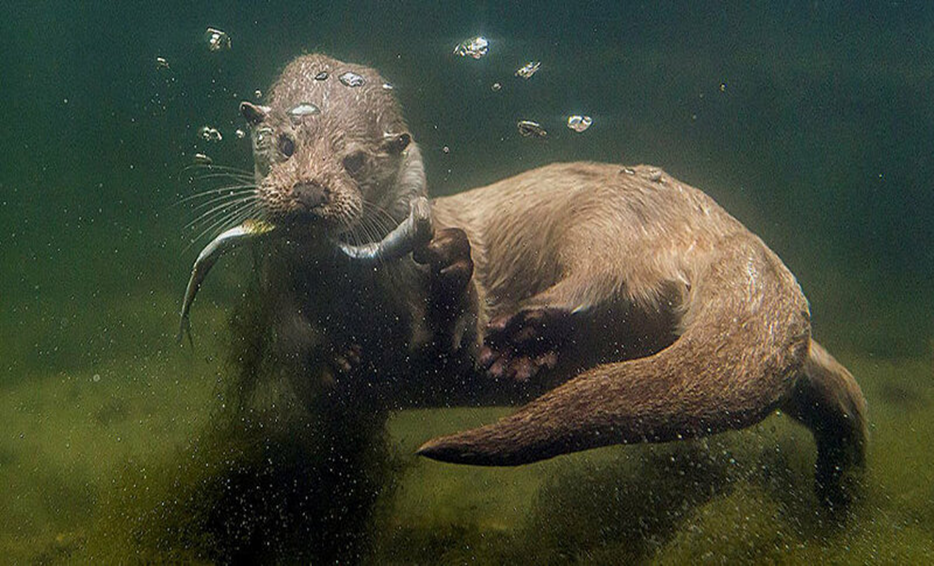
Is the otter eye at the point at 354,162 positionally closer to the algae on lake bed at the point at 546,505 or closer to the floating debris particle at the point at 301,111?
the floating debris particle at the point at 301,111

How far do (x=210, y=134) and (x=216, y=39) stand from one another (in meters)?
2.55

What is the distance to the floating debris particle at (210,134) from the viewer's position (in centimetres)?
510

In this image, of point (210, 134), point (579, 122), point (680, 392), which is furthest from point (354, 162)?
point (579, 122)

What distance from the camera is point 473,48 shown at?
6105 mm

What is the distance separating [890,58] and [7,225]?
59.3ft

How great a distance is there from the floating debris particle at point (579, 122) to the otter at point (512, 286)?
296cm

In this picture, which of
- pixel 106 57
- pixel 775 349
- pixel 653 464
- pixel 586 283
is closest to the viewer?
pixel 775 349

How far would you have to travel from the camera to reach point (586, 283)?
2.61 metres

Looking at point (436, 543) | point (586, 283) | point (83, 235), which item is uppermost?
point (586, 283)

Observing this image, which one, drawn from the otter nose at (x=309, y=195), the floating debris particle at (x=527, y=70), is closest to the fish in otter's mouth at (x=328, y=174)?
the otter nose at (x=309, y=195)

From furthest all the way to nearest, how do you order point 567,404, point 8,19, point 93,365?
point 8,19 → point 93,365 → point 567,404

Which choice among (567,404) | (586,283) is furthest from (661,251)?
(567,404)

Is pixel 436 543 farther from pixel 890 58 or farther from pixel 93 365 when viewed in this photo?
pixel 890 58

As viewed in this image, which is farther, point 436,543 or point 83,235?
point 83,235
